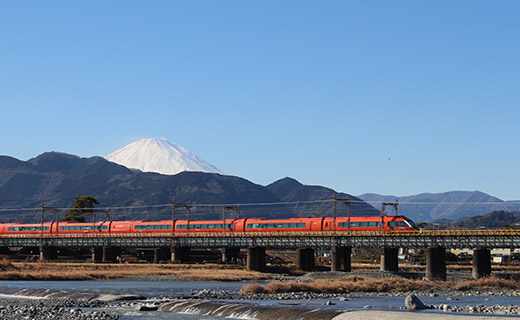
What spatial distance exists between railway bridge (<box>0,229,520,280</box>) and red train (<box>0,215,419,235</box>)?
6.87ft

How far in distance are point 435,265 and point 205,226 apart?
1784 inches

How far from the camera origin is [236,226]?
406 feet

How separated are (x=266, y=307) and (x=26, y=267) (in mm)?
68869

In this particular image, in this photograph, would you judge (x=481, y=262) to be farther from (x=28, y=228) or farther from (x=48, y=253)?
(x=28, y=228)

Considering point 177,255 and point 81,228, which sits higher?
point 81,228

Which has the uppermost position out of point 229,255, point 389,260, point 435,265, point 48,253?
point 389,260

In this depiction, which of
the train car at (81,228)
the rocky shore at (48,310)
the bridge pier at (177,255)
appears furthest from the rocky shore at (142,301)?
the train car at (81,228)

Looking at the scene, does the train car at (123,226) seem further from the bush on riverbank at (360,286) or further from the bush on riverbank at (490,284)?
the bush on riverbank at (490,284)

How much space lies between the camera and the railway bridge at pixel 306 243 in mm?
95250

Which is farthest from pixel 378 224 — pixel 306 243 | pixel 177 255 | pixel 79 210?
pixel 79 210

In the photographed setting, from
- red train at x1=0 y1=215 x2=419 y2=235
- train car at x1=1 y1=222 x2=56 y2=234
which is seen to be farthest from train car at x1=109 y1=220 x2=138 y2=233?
train car at x1=1 y1=222 x2=56 y2=234

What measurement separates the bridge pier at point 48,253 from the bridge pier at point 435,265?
7488 centimetres

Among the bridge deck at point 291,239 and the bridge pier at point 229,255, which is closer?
the bridge deck at point 291,239

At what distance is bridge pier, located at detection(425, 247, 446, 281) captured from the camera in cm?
9356
